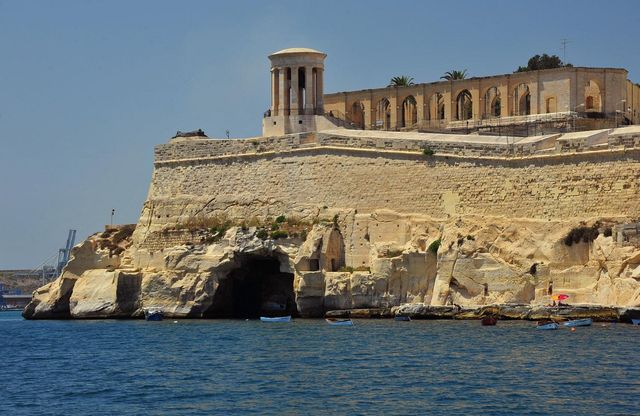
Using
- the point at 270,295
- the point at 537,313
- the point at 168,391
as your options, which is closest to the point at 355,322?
the point at 537,313

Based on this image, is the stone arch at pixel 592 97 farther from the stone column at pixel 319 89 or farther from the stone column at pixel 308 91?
the stone column at pixel 308 91

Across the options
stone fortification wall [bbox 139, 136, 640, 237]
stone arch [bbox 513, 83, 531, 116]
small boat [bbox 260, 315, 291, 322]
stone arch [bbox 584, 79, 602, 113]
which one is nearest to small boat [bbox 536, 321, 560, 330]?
stone fortification wall [bbox 139, 136, 640, 237]

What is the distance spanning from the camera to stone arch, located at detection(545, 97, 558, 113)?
53.9m

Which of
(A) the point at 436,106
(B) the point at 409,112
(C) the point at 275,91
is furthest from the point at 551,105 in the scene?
(C) the point at 275,91

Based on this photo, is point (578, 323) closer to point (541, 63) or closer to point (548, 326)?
point (548, 326)

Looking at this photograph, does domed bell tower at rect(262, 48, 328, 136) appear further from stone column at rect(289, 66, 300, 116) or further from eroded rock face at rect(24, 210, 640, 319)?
eroded rock face at rect(24, 210, 640, 319)

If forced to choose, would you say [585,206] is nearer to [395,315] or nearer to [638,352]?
[395,315]

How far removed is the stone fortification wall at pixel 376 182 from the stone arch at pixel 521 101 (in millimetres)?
7554

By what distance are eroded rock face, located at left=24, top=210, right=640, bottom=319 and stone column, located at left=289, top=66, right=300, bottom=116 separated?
5.97 meters

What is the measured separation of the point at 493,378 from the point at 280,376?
4.88 meters

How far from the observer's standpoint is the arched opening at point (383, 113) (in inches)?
2375

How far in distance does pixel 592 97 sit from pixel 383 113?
9717 mm

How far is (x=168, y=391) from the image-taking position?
2980 centimetres

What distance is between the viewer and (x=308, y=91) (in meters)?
55.3
